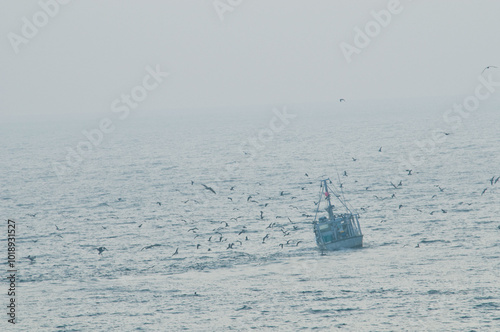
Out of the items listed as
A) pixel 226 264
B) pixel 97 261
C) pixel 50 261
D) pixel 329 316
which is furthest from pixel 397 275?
pixel 50 261

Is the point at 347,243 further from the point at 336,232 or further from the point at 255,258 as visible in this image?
the point at 255,258

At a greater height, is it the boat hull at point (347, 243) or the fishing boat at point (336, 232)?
the fishing boat at point (336, 232)

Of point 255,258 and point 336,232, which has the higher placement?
point 336,232

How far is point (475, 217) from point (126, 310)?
4779 centimetres

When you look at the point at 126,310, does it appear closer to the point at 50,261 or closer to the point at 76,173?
the point at 50,261

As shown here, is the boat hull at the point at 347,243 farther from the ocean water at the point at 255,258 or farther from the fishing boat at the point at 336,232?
the ocean water at the point at 255,258

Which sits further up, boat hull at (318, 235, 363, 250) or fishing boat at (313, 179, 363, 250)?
fishing boat at (313, 179, 363, 250)

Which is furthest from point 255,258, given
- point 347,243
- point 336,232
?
point 347,243

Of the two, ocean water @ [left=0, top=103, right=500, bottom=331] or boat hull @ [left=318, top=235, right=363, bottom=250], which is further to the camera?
boat hull @ [left=318, top=235, right=363, bottom=250]

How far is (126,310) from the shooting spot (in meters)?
56.7

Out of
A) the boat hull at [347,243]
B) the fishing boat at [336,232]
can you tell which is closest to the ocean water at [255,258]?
the boat hull at [347,243]

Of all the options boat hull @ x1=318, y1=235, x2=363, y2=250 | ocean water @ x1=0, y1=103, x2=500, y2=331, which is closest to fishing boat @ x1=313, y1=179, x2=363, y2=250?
boat hull @ x1=318, y1=235, x2=363, y2=250

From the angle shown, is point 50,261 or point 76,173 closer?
point 50,261

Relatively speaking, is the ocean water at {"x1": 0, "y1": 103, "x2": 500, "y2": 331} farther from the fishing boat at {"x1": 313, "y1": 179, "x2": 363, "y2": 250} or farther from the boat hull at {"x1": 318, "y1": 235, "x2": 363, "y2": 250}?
the fishing boat at {"x1": 313, "y1": 179, "x2": 363, "y2": 250}
